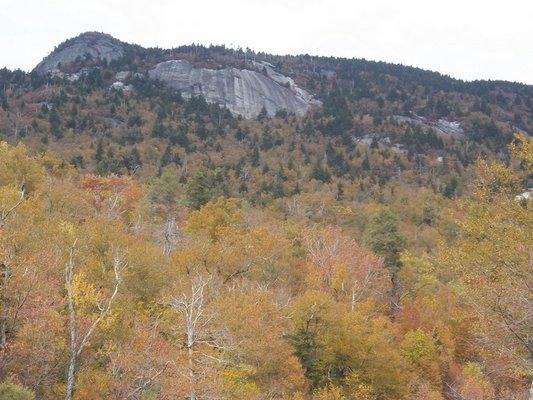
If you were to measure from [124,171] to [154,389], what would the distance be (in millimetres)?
83150

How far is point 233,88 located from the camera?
591 ft

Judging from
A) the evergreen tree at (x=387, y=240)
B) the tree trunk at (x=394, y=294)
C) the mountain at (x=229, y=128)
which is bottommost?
the tree trunk at (x=394, y=294)

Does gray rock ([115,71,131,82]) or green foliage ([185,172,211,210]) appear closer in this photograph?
green foliage ([185,172,211,210])

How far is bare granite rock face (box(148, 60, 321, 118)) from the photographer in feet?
577

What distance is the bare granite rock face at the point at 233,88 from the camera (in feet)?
577

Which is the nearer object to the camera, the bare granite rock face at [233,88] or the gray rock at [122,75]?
the bare granite rock face at [233,88]

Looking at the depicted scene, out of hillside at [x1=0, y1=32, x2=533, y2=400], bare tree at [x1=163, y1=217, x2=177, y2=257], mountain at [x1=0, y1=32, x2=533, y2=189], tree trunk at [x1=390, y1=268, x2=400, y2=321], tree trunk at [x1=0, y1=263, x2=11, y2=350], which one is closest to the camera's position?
hillside at [x1=0, y1=32, x2=533, y2=400]

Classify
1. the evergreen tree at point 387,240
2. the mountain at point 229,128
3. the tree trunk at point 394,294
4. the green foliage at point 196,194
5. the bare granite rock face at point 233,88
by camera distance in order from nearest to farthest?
1. the tree trunk at point 394,294
2. the evergreen tree at point 387,240
3. the green foliage at point 196,194
4. the mountain at point 229,128
5. the bare granite rock face at point 233,88

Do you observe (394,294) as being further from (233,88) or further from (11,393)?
(233,88)

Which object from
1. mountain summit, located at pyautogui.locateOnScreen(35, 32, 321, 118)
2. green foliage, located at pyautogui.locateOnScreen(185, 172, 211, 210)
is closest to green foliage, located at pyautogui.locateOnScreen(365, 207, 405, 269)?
green foliage, located at pyautogui.locateOnScreen(185, 172, 211, 210)

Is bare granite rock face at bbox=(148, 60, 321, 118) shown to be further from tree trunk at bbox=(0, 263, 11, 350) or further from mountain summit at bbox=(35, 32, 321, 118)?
tree trunk at bbox=(0, 263, 11, 350)

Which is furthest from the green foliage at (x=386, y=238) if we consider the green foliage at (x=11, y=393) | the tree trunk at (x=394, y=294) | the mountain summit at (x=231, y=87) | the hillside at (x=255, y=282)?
the mountain summit at (x=231, y=87)

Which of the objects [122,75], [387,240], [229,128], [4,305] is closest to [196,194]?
[387,240]

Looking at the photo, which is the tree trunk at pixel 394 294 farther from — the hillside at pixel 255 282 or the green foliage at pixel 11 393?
the green foliage at pixel 11 393
